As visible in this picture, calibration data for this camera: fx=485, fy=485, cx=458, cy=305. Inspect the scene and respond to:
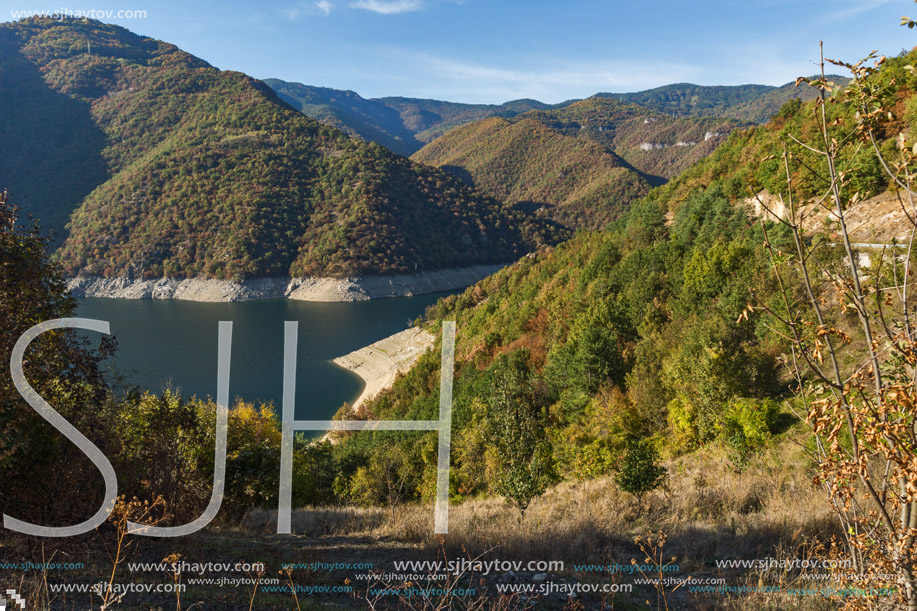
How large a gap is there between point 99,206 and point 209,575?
458ft

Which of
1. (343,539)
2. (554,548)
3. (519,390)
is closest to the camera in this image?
(554,548)

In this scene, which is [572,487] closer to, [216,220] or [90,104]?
[216,220]

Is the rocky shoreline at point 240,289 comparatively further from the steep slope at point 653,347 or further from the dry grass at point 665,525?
the dry grass at point 665,525

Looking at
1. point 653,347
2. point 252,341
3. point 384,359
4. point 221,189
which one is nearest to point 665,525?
point 653,347

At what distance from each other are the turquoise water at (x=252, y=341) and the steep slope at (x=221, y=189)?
48.6ft

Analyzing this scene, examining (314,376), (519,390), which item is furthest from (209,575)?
(314,376)

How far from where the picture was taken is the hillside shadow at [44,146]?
12569 centimetres

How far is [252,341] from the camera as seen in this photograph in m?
60.2

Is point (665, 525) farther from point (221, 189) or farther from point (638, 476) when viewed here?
point (221, 189)

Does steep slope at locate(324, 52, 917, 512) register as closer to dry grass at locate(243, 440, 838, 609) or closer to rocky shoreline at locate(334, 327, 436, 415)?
dry grass at locate(243, 440, 838, 609)

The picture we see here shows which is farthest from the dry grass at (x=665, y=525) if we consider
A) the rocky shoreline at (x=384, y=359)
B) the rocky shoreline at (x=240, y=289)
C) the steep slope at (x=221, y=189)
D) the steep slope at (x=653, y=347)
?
the steep slope at (x=221, y=189)

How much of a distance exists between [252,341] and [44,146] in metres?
138

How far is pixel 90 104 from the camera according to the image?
165750 mm

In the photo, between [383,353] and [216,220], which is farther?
[216,220]
